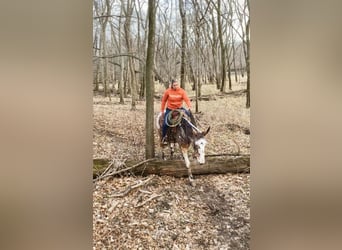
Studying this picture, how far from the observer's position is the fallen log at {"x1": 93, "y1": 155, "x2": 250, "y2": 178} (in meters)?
2.17

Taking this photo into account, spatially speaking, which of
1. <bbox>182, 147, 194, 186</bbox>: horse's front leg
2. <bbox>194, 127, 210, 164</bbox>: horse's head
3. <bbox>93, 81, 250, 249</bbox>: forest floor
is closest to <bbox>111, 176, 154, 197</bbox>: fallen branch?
<bbox>93, 81, 250, 249</bbox>: forest floor

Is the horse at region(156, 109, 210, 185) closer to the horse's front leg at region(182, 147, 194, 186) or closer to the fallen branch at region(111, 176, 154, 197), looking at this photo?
the horse's front leg at region(182, 147, 194, 186)

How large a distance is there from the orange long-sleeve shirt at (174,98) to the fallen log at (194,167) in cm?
39

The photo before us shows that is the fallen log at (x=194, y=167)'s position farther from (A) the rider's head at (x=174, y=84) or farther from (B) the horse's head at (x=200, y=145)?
(A) the rider's head at (x=174, y=84)

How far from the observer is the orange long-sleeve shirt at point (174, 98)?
7.14 feet

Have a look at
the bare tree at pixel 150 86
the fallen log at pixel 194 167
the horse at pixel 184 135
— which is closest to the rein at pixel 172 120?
the horse at pixel 184 135

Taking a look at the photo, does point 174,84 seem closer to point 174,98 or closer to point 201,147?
point 174,98

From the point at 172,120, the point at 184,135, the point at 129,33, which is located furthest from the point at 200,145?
the point at 129,33
